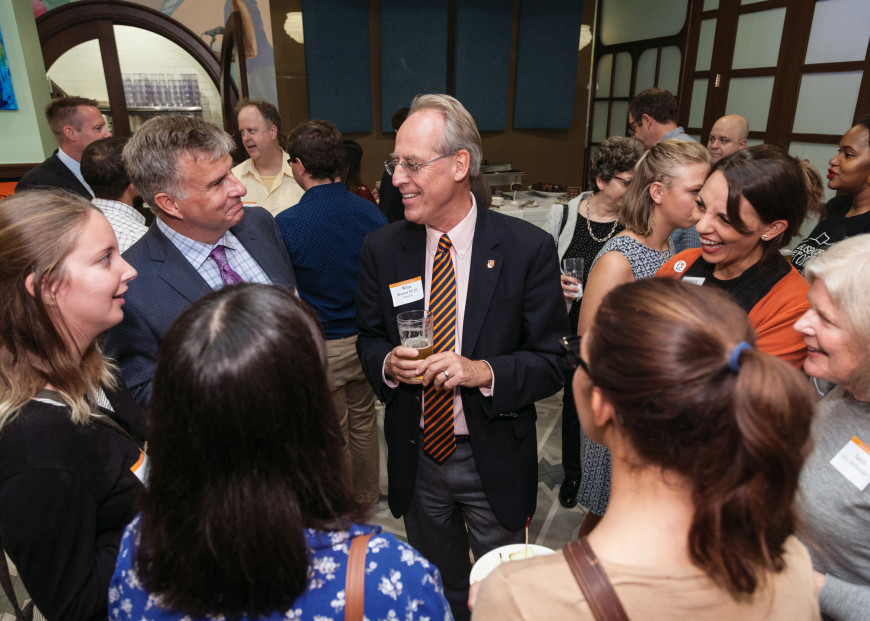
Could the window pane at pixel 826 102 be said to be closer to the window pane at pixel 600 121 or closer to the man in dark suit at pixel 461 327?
the window pane at pixel 600 121

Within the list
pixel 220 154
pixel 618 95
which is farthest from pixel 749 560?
pixel 618 95

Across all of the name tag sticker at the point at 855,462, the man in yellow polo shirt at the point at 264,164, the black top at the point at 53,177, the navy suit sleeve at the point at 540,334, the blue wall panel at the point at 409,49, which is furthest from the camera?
the blue wall panel at the point at 409,49

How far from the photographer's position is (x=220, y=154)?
1.79 meters

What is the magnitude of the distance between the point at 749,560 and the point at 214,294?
0.85 metres

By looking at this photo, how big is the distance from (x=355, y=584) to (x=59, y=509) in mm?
614

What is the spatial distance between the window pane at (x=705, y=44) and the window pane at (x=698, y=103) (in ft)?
0.61

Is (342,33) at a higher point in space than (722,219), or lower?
higher

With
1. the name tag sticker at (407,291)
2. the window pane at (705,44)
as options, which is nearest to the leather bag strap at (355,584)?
the name tag sticker at (407,291)

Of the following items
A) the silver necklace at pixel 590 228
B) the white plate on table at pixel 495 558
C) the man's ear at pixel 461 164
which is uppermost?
the man's ear at pixel 461 164

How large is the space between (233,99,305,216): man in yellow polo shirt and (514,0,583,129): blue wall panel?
4623 millimetres

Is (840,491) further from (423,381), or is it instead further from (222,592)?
(222,592)

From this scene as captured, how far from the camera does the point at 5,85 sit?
12.7ft

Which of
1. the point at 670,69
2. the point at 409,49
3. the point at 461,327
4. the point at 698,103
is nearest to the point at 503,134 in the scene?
the point at 409,49

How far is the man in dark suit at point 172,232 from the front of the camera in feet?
5.18
